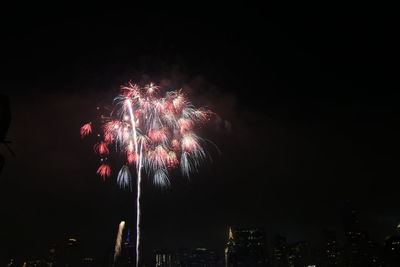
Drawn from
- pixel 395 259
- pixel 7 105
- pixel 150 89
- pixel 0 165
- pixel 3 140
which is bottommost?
pixel 395 259

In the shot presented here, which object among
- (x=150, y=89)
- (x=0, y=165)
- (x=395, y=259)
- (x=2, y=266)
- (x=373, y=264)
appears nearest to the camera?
(x=0, y=165)

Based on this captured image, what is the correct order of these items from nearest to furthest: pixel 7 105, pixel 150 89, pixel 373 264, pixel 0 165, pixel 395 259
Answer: pixel 0 165, pixel 7 105, pixel 150 89, pixel 395 259, pixel 373 264

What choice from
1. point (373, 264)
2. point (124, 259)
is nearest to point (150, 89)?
point (124, 259)

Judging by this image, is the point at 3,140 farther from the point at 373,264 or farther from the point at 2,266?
the point at 373,264

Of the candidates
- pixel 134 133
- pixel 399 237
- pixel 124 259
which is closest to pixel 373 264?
pixel 124 259

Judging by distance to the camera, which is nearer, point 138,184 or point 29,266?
point 138,184

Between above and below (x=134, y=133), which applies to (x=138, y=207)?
below

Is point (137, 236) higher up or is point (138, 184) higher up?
point (138, 184)

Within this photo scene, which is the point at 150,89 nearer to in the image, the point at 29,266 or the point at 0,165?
the point at 0,165

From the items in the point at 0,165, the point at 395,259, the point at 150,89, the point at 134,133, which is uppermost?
the point at 150,89
